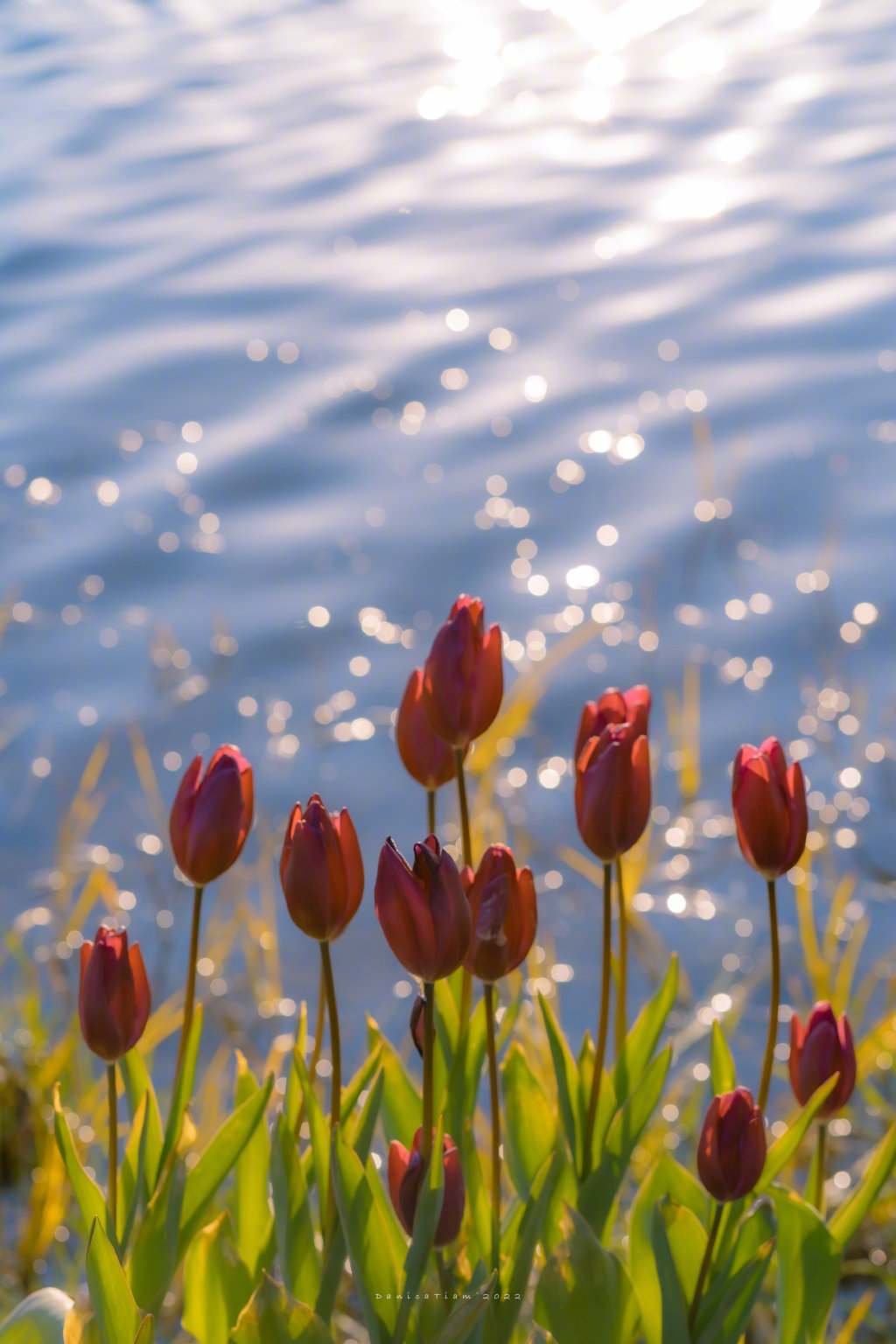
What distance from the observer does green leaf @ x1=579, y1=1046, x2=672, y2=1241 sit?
1.00m

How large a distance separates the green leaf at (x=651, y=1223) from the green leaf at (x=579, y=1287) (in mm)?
33

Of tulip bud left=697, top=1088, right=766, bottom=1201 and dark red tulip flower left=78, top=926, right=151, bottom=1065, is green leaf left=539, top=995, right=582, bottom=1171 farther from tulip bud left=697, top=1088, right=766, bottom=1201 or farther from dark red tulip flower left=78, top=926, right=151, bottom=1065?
dark red tulip flower left=78, top=926, right=151, bottom=1065

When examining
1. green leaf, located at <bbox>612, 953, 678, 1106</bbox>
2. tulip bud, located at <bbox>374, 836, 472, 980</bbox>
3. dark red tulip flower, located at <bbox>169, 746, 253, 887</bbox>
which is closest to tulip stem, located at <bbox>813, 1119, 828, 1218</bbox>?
green leaf, located at <bbox>612, 953, 678, 1106</bbox>

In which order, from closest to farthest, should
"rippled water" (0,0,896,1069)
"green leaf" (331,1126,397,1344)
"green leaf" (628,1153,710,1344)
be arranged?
"green leaf" (331,1126,397,1344) → "green leaf" (628,1153,710,1344) → "rippled water" (0,0,896,1069)

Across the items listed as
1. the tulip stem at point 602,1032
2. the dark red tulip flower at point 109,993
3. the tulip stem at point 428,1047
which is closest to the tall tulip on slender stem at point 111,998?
the dark red tulip flower at point 109,993

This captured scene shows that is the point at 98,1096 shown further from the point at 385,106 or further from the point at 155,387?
the point at 385,106

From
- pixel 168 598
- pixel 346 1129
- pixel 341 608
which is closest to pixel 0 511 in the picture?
pixel 168 598

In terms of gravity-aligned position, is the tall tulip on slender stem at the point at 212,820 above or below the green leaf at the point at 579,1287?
above

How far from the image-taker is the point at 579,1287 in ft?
3.02

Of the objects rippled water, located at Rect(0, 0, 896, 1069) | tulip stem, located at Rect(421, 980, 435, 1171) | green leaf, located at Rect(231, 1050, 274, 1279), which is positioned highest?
rippled water, located at Rect(0, 0, 896, 1069)

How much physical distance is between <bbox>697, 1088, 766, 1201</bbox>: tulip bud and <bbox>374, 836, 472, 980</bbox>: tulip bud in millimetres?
229

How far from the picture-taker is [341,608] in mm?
3012

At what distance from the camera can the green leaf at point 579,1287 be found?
2.98ft

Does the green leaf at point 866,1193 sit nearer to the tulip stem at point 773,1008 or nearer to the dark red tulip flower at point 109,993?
the tulip stem at point 773,1008
